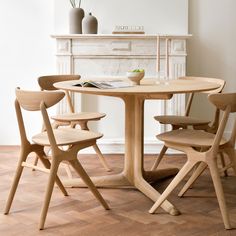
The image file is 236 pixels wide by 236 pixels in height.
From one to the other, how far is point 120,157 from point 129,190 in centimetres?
126

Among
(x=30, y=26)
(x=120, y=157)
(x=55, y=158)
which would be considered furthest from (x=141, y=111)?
(x=30, y=26)

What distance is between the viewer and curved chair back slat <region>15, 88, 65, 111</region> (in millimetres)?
2971

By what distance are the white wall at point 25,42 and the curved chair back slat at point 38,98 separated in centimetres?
242

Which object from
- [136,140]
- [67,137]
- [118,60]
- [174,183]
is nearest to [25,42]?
[118,60]

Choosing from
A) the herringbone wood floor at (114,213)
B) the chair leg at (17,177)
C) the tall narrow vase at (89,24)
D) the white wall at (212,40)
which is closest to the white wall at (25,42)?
the tall narrow vase at (89,24)

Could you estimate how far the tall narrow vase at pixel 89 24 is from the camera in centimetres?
504

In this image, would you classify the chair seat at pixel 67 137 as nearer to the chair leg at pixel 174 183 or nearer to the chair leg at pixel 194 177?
the chair leg at pixel 174 183

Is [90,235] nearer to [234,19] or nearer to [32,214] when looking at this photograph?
[32,214]

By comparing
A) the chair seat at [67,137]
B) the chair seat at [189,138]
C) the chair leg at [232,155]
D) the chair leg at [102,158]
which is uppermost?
the chair seat at [67,137]

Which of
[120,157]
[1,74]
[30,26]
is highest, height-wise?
[30,26]

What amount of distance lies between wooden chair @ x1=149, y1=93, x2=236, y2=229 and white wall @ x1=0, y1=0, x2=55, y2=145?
2385mm

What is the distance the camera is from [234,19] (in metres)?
5.32

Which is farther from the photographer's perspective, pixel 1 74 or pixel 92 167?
pixel 1 74

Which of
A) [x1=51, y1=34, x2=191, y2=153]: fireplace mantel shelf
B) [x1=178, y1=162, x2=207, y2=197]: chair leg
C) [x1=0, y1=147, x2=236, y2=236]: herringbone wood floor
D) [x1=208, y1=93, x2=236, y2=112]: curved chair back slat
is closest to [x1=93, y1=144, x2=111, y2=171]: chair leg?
[x1=0, y1=147, x2=236, y2=236]: herringbone wood floor
